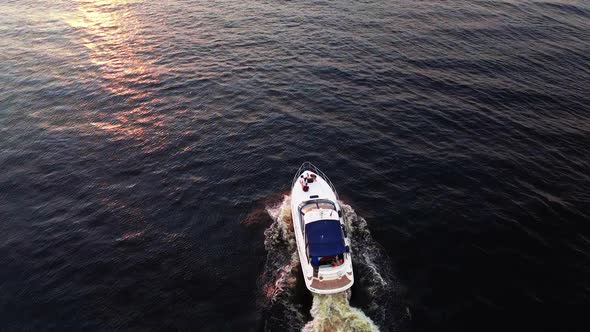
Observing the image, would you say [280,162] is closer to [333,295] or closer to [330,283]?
[330,283]

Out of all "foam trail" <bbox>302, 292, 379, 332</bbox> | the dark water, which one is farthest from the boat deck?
the dark water

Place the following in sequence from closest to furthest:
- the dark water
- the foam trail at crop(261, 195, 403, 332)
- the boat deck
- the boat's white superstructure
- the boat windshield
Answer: the foam trail at crop(261, 195, 403, 332) < the boat deck < the boat's white superstructure < the dark water < the boat windshield

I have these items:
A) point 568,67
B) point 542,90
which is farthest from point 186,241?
point 568,67

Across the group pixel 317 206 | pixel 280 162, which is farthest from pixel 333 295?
pixel 280 162

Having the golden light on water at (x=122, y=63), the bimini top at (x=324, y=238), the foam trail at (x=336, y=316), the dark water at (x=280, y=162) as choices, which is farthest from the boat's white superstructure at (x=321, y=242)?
the golden light on water at (x=122, y=63)

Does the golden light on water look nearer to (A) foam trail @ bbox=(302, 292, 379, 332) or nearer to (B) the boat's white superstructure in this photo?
(B) the boat's white superstructure

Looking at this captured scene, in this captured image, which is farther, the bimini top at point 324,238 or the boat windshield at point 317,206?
the boat windshield at point 317,206

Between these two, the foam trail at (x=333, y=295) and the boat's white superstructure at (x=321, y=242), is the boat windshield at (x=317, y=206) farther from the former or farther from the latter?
the foam trail at (x=333, y=295)
